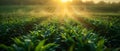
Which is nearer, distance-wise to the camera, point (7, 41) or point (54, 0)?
point (7, 41)

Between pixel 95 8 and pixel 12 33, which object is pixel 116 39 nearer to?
pixel 12 33

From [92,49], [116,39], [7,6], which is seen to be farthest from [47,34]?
[7,6]

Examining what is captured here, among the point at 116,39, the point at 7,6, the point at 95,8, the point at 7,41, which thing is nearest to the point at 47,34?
the point at 7,41

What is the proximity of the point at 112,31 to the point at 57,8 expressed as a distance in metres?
90.6

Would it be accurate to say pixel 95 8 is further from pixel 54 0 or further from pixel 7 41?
pixel 7 41

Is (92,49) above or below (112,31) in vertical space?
above

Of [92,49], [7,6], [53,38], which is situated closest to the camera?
[92,49]

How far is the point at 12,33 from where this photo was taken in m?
13.7

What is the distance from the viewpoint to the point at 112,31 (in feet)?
45.9

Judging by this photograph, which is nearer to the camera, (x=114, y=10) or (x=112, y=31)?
(x=112, y=31)

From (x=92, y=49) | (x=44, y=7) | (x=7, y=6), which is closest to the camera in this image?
(x=92, y=49)

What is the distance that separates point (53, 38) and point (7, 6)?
90991mm

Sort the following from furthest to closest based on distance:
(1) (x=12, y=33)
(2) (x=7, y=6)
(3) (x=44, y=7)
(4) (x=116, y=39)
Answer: (3) (x=44, y=7) < (2) (x=7, y=6) < (1) (x=12, y=33) < (4) (x=116, y=39)

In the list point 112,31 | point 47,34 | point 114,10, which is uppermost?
point 47,34
